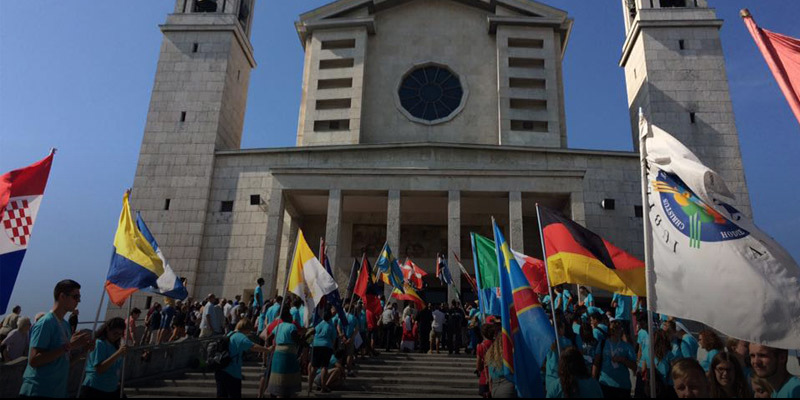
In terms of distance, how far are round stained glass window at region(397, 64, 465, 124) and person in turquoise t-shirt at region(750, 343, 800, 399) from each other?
2589 centimetres

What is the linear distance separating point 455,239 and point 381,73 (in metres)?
13.2

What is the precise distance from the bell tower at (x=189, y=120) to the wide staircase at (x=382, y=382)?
1408cm

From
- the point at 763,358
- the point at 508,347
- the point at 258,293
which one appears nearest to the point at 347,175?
the point at 258,293

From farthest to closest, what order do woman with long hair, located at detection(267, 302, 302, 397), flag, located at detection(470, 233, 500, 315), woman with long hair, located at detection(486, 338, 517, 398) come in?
flag, located at detection(470, 233, 500, 315) → woman with long hair, located at detection(267, 302, 302, 397) → woman with long hair, located at detection(486, 338, 517, 398)

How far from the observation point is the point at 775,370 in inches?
157

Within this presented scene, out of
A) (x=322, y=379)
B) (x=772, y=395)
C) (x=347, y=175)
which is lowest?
(x=322, y=379)

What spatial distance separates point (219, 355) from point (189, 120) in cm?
2358

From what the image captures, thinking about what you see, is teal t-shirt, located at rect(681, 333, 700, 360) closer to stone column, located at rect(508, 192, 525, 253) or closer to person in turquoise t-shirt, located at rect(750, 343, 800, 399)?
person in turquoise t-shirt, located at rect(750, 343, 800, 399)

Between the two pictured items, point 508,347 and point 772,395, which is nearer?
point 772,395

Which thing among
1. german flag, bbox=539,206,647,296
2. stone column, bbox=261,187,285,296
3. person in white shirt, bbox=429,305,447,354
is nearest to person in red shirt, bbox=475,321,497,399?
german flag, bbox=539,206,647,296

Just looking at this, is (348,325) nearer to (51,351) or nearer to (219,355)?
(219,355)

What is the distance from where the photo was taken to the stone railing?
798cm

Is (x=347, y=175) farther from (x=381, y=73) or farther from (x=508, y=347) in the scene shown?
(x=508, y=347)

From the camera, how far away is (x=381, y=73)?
100 feet
